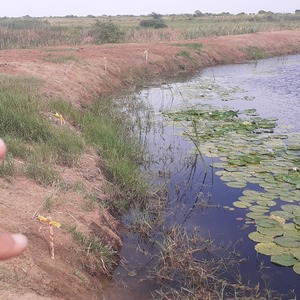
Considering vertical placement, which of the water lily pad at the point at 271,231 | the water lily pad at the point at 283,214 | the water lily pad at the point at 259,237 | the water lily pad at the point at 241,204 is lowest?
the water lily pad at the point at 259,237

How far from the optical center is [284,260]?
420cm

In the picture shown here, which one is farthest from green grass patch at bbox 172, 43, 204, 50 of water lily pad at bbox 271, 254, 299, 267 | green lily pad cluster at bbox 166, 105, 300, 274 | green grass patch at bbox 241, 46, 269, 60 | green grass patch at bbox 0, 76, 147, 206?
water lily pad at bbox 271, 254, 299, 267

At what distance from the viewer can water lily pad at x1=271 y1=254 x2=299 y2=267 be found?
13.6ft

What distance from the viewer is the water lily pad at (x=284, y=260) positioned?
4152mm

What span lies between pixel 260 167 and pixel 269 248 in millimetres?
2262

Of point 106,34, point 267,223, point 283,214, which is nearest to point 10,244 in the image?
point 267,223

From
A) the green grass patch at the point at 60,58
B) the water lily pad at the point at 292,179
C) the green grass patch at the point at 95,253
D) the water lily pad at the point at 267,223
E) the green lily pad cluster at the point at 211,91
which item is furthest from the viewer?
the green grass patch at the point at 60,58

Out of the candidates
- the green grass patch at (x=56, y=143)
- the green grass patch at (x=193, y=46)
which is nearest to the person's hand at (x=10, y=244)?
the green grass patch at (x=56, y=143)

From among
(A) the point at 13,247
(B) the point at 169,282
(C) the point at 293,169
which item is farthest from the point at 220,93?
(A) the point at 13,247

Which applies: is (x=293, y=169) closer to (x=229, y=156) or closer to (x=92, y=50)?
(x=229, y=156)

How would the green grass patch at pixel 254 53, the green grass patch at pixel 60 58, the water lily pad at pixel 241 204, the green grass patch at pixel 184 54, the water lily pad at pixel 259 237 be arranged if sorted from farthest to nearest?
the green grass patch at pixel 254 53 < the green grass patch at pixel 184 54 < the green grass patch at pixel 60 58 < the water lily pad at pixel 241 204 < the water lily pad at pixel 259 237

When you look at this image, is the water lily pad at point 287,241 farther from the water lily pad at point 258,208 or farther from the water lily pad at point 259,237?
the water lily pad at point 258,208

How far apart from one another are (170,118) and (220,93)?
148 inches

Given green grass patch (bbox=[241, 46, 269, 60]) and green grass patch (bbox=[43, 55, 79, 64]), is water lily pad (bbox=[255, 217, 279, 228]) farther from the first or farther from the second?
green grass patch (bbox=[241, 46, 269, 60])
